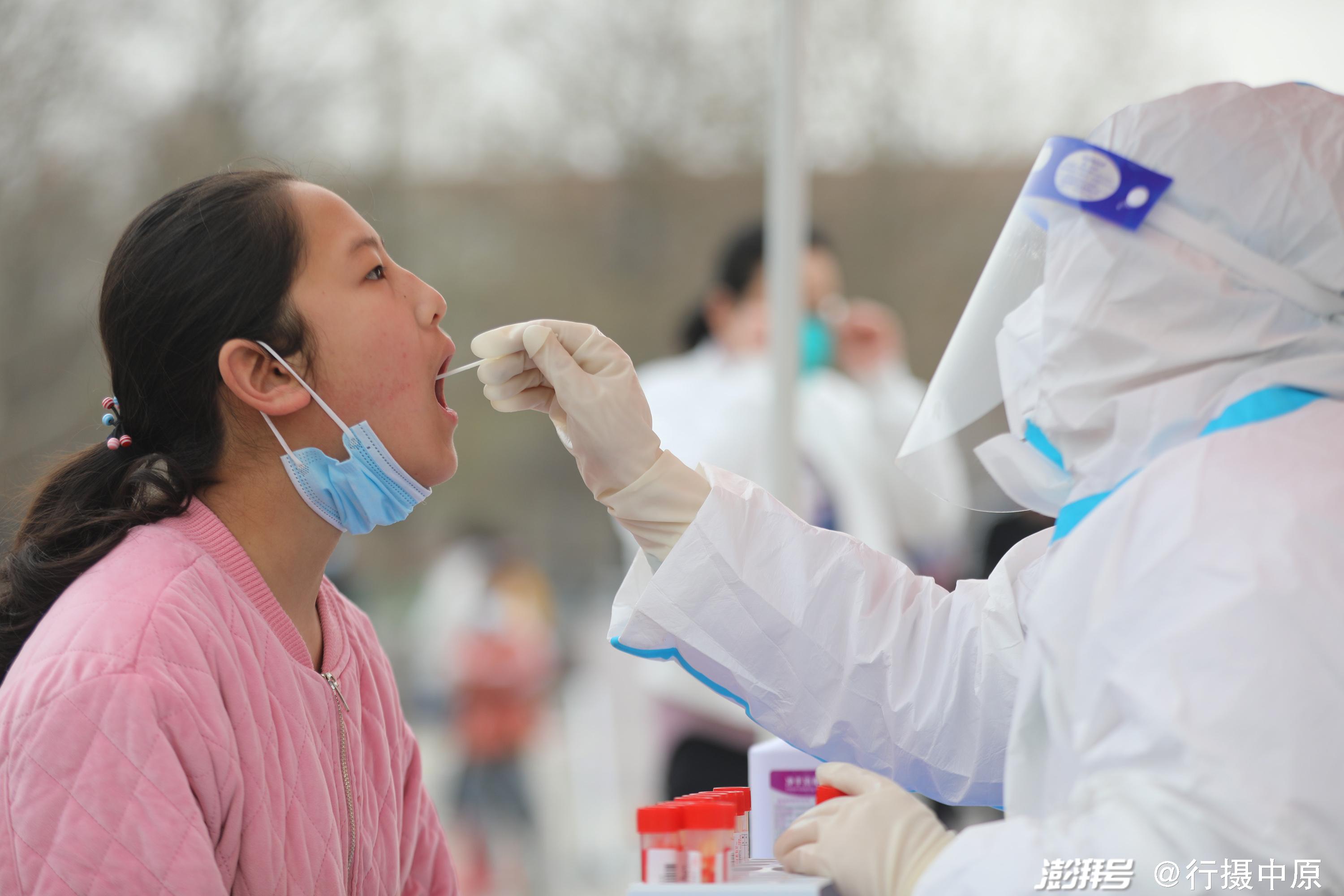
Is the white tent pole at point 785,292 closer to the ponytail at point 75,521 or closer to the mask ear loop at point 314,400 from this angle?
the mask ear loop at point 314,400

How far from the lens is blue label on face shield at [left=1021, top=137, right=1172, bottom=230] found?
110 cm

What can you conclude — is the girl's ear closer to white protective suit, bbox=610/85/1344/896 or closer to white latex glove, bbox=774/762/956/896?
white protective suit, bbox=610/85/1344/896

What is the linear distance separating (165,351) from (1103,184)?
3.47 ft

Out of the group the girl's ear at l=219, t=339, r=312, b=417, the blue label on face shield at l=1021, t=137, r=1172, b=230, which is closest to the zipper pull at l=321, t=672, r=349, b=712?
the girl's ear at l=219, t=339, r=312, b=417

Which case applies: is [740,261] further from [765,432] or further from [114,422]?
[114,422]

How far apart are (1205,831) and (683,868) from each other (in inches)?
18.7

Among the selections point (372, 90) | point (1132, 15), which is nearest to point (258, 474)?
point (372, 90)

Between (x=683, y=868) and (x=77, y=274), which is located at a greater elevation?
(x=77, y=274)

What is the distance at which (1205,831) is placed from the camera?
88cm

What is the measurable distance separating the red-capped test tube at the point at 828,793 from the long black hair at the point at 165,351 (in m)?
0.80

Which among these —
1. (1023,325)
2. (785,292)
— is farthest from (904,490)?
(1023,325)

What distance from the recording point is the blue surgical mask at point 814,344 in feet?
12.1

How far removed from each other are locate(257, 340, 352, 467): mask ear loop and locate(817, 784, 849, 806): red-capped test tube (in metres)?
0.71

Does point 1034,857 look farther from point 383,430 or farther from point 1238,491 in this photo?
point 383,430
